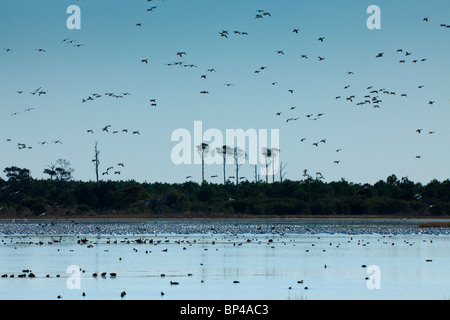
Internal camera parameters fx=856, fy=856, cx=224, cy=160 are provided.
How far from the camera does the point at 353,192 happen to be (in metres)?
125

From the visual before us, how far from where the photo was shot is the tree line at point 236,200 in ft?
360

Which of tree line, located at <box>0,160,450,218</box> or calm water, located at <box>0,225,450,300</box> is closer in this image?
calm water, located at <box>0,225,450,300</box>

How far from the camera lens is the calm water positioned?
26703 mm

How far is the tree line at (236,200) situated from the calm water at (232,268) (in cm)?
5511

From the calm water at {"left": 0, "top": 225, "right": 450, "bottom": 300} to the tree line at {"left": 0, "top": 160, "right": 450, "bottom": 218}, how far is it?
55111 millimetres

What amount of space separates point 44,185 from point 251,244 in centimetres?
Result: 9106

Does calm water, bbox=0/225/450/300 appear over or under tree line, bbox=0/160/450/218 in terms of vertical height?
under

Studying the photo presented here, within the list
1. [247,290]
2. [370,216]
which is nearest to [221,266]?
[247,290]

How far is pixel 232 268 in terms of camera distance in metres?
34.1

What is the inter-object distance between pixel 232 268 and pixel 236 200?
83331 millimetres

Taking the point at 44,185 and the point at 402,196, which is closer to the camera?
the point at 402,196

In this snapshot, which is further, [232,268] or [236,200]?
[236,200]
